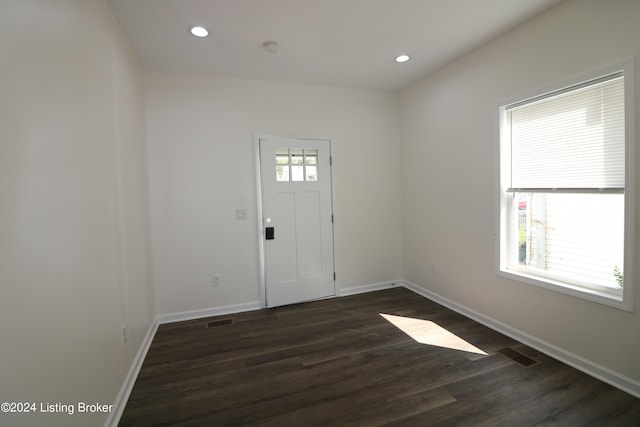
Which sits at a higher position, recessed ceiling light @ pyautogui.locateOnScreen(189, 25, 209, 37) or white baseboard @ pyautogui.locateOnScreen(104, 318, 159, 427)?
recessed ceiling light @ pyautogui.locateOnScreen(189, 25, 209, 37)

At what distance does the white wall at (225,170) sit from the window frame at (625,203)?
1718 millimetres

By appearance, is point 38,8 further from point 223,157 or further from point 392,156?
point 392,156

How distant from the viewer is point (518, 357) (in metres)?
2.37

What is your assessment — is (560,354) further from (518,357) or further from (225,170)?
(225,170)

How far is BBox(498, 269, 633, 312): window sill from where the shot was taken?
1.96m

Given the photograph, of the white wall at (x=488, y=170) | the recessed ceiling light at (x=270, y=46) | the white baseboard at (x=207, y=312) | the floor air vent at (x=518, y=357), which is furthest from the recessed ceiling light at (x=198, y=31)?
the floor air vent at (x=518, y=357)

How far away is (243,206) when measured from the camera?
353 centimetres

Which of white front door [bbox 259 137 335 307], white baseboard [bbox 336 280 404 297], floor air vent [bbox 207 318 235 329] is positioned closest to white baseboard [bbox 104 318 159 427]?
floor air vent [bbox 207 318 235 329]

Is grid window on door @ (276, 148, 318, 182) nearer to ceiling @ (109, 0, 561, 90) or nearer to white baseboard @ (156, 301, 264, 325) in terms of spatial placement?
ceiling @ (109, 0, 561, 90)

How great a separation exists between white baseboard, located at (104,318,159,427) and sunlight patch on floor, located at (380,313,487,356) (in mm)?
2375

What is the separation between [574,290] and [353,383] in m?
1.84

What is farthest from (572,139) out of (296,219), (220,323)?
(220,323)

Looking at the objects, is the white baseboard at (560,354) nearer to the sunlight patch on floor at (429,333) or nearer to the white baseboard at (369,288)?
the sunlight patch on floor at (429,333)

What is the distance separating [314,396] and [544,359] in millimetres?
1895
